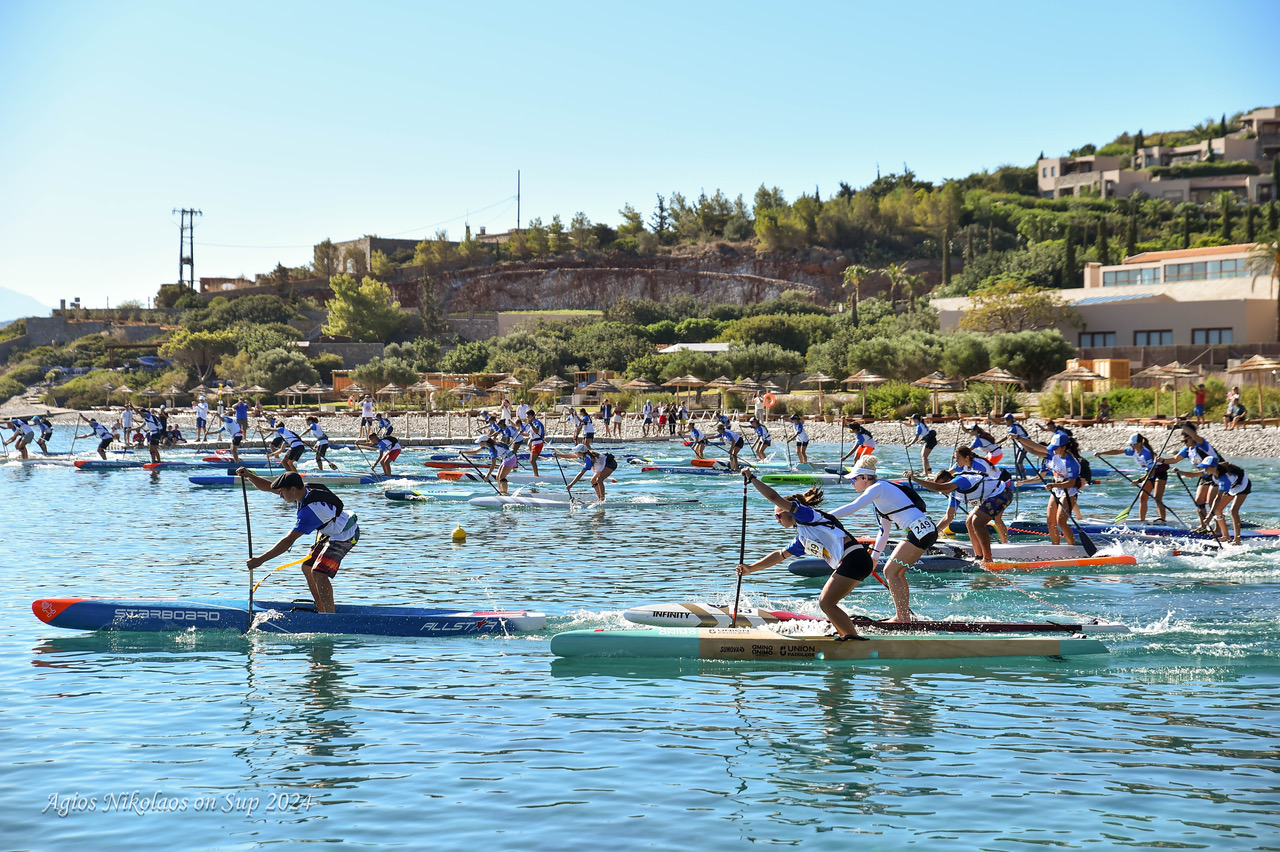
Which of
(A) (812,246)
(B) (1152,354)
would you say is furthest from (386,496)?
(A) (812,246)

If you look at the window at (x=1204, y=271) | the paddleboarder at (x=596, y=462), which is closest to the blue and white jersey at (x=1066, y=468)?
the paddleboarder at (x=596, y=462)

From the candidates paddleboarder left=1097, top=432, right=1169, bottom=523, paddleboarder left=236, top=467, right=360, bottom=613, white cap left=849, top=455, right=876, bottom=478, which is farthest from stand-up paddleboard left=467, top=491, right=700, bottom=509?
white cap left=849, top=455, right=876, bottom=478

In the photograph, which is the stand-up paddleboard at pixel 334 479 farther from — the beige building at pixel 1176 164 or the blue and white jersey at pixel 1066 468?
the beige building at pixel 1176 164

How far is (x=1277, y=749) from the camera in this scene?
9.32 metres

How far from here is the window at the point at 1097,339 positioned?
65625 millimetres

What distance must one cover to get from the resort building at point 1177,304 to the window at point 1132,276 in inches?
2.5

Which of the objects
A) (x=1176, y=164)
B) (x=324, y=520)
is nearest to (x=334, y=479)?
(x=324, y=520)

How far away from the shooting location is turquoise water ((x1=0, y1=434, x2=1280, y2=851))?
7914 millimetres

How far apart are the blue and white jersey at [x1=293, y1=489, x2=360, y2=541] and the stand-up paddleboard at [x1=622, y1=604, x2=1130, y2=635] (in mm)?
3671

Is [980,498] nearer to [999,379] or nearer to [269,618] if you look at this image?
[269,618]

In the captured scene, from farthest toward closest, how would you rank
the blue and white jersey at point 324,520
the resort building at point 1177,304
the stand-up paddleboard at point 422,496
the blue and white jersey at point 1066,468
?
the resort building at point 1177,304 → the stand-up paddleboard at point 422,496 → the blue and white jersey at point 1066,468 → the blue and white jersey at point 324,520

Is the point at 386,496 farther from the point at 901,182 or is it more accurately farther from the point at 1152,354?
the point at 901,182

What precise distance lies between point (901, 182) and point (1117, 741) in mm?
149183

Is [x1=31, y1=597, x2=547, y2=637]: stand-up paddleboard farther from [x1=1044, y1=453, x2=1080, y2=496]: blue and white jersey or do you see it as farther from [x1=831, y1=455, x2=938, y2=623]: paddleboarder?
[x1=1044, y1=453, x2=1080, y2=496]: blue and white jersey
